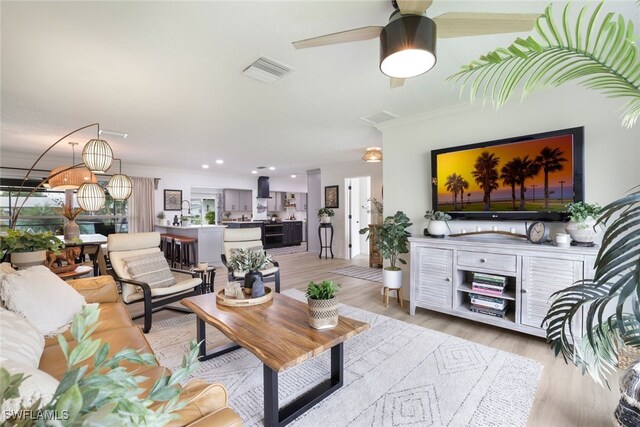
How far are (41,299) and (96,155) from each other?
1719 millimetres

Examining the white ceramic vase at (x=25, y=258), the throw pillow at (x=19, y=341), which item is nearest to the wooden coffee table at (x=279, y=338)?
the throw pillow at (x=19, y=341)

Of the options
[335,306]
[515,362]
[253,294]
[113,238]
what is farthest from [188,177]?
[515,362]

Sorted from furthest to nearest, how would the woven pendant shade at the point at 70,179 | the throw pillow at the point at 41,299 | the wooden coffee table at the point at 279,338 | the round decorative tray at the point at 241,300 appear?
1. the woven pendant shade at the point at 70,179
2. the round decorative tray at the point at 241,300
3. the throw pillow at the point at 41,299
4. the wooden coffee table at the point at 279,338

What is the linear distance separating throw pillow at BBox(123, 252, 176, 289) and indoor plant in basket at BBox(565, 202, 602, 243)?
160 inches

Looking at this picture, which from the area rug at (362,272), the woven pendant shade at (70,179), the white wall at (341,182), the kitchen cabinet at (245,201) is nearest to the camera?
the woven pendant shade at (70,179)

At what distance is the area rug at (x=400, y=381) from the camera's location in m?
1.73

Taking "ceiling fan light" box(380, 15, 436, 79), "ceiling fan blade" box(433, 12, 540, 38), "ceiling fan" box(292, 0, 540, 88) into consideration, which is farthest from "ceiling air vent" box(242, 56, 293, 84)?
"ceiling fan blade" box(433, 12, 540, 38)

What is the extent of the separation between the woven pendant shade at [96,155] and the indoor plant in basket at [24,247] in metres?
0.82

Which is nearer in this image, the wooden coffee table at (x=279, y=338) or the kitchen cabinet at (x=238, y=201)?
the wooden coffee table at (x=279, y=338)

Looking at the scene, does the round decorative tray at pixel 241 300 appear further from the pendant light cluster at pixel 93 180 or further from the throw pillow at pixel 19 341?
the pendant light cluster at pixel 93 180

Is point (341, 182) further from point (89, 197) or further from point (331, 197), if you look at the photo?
point (89, 197)

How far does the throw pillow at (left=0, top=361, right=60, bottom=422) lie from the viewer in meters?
0.56

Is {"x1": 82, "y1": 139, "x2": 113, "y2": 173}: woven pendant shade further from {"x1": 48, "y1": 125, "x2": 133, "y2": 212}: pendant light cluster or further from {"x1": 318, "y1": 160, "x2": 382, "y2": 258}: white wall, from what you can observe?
{"x1": 318, "y1": 160, "x2": 382, "y2": 258}: white wall

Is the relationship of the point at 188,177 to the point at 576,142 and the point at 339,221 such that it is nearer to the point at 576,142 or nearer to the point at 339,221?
the point at 339,221
